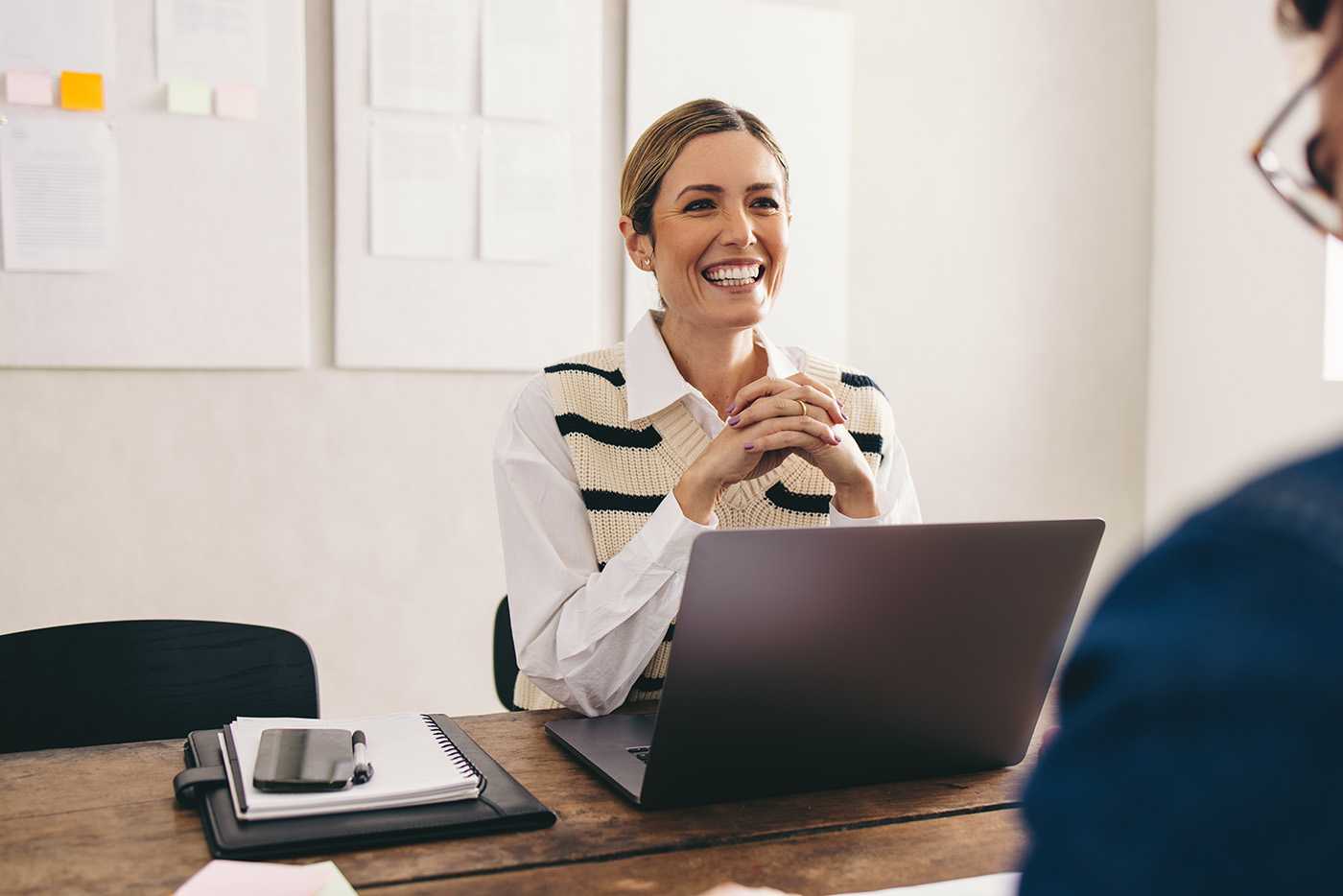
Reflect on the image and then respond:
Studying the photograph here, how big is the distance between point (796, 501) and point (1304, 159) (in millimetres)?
1228

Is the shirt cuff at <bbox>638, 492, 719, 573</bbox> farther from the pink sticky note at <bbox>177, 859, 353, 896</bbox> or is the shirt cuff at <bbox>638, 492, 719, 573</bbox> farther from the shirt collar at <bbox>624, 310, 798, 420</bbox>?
the pink sticky note at <bbox>177, 859, 353, 896</bbox>

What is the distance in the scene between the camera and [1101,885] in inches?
13.2

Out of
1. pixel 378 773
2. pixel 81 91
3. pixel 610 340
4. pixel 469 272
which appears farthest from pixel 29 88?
pixel 378 773

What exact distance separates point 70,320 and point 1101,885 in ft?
8.15

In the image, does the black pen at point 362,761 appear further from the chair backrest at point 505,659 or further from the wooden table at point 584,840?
the chair backrest at point 505,659

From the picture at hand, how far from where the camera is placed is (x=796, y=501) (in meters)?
1.61

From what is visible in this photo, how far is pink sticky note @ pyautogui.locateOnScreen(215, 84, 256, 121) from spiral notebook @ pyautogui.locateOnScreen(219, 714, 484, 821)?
170 cm

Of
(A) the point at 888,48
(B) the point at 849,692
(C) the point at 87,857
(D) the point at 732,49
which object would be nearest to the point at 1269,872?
(B) the point at 849,692

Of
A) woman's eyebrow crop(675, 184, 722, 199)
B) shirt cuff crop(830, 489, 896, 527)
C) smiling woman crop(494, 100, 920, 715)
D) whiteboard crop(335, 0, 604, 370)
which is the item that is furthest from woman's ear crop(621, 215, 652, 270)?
whiteboard crop(335, 0, 604, 370)

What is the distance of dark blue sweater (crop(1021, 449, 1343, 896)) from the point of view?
0.30 meters

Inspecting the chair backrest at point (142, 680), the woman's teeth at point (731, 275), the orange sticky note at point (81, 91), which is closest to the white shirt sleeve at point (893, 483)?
the woman's teeth at point (731, 275)

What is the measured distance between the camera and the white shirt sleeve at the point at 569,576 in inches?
53.5

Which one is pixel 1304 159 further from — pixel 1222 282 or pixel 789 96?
pixel 1222 282

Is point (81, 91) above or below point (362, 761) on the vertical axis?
above
